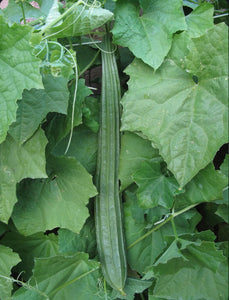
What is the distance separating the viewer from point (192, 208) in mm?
987

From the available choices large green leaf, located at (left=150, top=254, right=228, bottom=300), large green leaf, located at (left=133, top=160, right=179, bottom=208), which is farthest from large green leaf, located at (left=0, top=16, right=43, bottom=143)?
large green leaf, located at (left=150, top=254, right=228, bottom=300)

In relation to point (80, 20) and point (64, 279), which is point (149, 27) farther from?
point (64, 279)

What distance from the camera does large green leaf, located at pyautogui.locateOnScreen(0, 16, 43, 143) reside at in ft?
2.55

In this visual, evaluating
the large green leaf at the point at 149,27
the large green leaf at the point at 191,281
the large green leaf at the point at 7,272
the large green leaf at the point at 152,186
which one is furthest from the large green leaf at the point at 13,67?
the large green leaf at the point at 191,281

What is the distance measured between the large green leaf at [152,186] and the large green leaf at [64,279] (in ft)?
0.93

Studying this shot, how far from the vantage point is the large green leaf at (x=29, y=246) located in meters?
1.17

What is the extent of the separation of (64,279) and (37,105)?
0.57 meters

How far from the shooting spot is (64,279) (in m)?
1.06

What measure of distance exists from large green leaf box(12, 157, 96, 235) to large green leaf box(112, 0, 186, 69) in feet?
1.24

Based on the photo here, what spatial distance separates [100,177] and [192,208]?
298mm

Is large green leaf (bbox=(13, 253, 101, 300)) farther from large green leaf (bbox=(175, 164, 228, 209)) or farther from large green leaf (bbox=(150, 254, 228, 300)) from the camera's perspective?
large green leaf (bbox=(175, 164, 228, 209))

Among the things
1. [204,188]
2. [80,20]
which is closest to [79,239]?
[204,188]

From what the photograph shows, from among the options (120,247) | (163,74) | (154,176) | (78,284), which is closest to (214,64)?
(163,74)

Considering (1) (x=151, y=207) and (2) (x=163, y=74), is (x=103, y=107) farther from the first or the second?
(1) (x=151, y=207)
